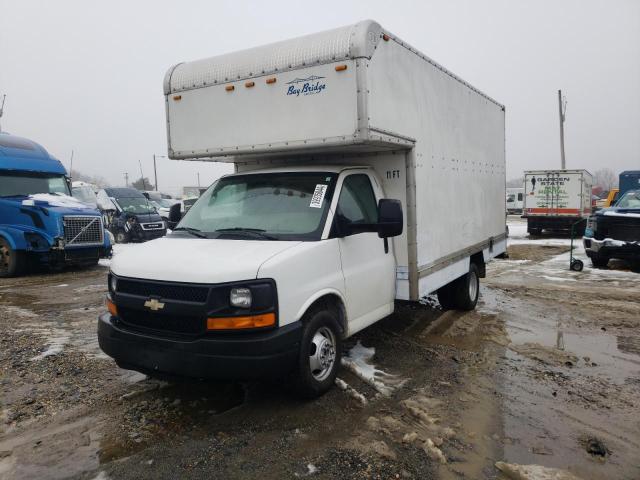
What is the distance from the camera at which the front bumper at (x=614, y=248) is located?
11.5 m

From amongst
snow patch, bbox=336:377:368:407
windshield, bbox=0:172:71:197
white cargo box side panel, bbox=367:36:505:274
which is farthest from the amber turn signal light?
windshield, bbox=0:172:71:197

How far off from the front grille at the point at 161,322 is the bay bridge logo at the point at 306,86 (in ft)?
7.81

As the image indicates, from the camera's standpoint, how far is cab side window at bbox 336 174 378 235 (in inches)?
189

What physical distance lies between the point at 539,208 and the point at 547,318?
1690 centimetres

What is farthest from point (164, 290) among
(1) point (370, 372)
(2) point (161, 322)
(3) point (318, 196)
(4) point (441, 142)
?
(4) point (441, 142)

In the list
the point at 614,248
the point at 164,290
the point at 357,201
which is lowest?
the point at 614,248

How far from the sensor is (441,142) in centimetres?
632

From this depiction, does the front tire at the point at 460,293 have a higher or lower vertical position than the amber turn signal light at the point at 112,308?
lower

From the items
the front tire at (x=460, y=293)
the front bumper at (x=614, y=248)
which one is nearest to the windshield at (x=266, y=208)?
the front tire at (x=460, y=293)

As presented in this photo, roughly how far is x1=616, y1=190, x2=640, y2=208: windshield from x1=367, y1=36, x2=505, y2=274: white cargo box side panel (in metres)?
6.07

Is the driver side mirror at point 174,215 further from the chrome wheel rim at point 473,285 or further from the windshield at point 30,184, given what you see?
the windshield at point 30,184

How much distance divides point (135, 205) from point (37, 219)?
28.6 feet

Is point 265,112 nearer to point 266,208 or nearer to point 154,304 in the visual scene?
point 266,208

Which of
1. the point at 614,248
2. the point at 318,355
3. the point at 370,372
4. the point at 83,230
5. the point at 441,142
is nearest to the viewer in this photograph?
the point at 318,355
